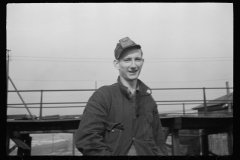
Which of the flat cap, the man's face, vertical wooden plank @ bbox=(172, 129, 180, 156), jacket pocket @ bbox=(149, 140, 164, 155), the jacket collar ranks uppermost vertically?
the flat cap

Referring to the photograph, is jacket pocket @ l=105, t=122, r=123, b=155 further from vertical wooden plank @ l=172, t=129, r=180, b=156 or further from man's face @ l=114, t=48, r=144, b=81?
vertical wooden plank @ l=172, t=129, r=180, b=156

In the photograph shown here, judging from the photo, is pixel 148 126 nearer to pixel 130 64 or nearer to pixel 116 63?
pixel 130 64

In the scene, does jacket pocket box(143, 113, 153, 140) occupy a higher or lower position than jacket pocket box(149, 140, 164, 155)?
higher

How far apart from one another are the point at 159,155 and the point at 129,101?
0.76 m

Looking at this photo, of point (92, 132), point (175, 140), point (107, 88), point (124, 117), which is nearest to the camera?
point (92, 132)

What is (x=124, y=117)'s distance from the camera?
2.60 m

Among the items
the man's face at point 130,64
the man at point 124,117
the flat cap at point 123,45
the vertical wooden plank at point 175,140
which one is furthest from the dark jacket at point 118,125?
the vertical wooden plank at point 175,140

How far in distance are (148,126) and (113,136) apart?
18.5 inches

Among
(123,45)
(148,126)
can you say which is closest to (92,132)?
(148,126)

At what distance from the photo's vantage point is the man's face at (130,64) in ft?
8.84

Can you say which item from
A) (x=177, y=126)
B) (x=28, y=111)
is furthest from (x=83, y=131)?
(x=177, y=126)

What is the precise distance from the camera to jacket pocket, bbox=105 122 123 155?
2445 mm

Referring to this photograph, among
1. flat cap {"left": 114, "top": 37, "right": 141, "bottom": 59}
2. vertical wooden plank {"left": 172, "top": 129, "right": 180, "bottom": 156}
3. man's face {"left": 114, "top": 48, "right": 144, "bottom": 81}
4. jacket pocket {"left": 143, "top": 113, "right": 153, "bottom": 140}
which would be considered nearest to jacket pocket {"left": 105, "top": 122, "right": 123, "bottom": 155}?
jacket pocket {"left": 143, "top": 113, "right": 153, "bottom": 140}
